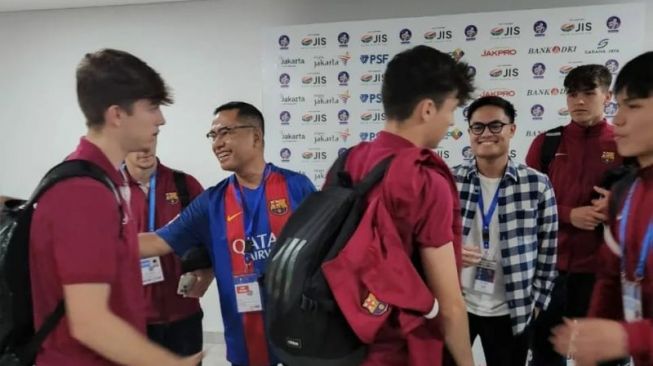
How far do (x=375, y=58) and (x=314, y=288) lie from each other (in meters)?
3.00

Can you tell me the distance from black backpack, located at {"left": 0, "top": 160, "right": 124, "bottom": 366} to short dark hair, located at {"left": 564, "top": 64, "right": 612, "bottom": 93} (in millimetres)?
2280

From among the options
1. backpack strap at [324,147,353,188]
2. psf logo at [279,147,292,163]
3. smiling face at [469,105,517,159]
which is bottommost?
psf logo at [279,147,292,163]

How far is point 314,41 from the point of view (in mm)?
4168

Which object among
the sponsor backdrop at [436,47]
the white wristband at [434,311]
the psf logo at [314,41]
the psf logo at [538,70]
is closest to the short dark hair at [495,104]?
the white wristband at [434,311]

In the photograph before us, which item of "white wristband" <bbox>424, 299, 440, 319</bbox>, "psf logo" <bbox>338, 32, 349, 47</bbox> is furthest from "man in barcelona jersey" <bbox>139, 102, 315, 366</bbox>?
"psf logo" <bbox>338, 32, 349, 47</bbox>

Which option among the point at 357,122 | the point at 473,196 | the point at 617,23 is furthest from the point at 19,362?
the point at 617,23

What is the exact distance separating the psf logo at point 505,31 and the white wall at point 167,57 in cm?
15

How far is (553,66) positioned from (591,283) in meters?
1.74

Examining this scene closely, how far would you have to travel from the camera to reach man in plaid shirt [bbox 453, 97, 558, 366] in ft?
7.29

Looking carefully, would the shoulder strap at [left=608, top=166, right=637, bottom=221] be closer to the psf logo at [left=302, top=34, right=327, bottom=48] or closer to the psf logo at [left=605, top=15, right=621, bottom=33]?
the psf logo at [left=605, top=15, right=621, bottom=33]

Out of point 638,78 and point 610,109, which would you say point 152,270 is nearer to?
point 638,78

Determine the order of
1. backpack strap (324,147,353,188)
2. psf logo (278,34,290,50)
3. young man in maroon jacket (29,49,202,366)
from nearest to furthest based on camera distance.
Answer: young man in maroon jacket (29,49,202,366) → backpack strap (324,147,353,188) → psf logo (278,34,290,50)

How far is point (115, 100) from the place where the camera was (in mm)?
1325

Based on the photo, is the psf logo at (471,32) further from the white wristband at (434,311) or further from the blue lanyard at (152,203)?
the white wristband at (434,311)
